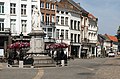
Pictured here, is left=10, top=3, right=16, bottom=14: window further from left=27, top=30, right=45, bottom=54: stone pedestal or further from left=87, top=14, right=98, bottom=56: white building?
left=87, top=14, right=98, bottom=56: white building

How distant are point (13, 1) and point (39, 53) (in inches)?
1349

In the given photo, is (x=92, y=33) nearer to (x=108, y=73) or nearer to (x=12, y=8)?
(x=12, y=8)

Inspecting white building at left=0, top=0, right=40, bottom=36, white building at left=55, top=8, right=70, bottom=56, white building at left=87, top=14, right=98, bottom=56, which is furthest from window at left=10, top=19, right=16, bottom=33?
white building at left=87, top=14, right=98, bottom=56

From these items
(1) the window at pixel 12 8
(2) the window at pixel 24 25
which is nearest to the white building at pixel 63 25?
(2) the window at pixel 24 25

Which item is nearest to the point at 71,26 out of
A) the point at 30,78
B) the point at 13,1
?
the point at 13,1

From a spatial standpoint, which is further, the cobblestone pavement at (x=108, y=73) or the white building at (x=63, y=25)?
the white building at (x=63, y=25)

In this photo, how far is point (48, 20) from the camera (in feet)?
243

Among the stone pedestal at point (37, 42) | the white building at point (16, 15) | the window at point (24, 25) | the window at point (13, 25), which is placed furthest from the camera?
the window at point (24, 25)

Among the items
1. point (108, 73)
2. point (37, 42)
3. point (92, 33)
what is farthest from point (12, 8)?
point (108, 73)

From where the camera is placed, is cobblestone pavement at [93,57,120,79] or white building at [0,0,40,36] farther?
white building at [0,0,40,36]

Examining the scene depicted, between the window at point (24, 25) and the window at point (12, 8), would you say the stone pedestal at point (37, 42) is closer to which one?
the window at point (24, 25)

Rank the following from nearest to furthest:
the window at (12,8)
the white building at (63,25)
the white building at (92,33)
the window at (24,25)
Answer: the window at (12,8) → the window at (24,25) → the white building at (63,25) → the white building at (92,33)

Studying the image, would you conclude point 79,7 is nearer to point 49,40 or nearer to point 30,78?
point 49,40

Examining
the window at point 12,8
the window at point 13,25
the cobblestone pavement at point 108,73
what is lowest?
the cobblestone pavement at point 108,73
